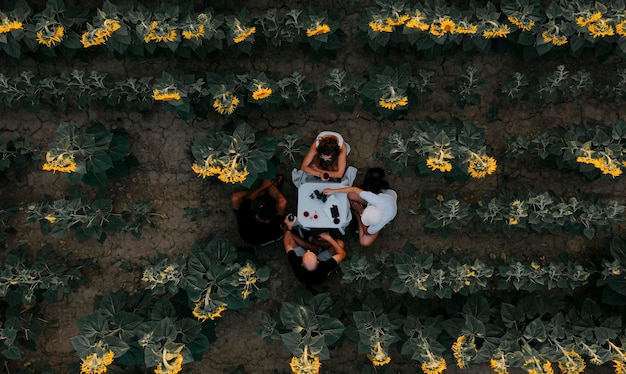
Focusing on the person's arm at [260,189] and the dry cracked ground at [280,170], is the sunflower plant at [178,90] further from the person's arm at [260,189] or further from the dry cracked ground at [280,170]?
the person's arm at [260,189]

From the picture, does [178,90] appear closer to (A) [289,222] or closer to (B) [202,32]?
(B) [202,32]

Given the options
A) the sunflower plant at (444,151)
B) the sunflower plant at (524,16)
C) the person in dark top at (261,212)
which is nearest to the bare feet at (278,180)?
the person in dark top at (261,212)

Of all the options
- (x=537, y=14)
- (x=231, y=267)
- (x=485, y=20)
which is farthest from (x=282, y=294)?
(x=537, y=14)

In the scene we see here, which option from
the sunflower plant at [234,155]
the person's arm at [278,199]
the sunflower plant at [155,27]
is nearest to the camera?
the sunflower plant at [234,155]

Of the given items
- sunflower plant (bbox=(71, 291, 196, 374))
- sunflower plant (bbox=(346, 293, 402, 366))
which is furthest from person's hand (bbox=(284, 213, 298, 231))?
sunflower plant (bbox=(71, 291, 196, 374))

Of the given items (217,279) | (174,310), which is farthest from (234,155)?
(174,310)

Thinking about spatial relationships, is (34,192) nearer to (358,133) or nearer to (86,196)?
(86,196)
